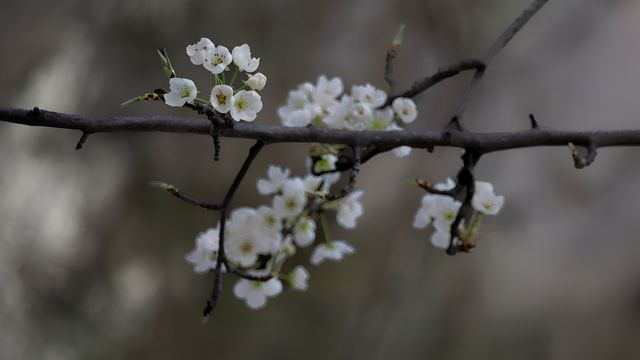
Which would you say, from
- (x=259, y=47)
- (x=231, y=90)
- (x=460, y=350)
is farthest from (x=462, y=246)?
(x=259, y=47)

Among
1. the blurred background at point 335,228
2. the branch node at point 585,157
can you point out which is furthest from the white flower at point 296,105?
the blurred background at point 335,228

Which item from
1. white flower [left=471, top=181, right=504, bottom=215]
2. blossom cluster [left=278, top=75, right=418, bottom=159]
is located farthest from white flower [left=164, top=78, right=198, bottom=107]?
white flower [left=471, top=181, right=504, bottom=215]

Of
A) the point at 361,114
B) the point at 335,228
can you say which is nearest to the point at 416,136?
the point at 361,114

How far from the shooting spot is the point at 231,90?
42cm

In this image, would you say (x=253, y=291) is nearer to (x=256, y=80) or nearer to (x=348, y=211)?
(x=348, y=211)

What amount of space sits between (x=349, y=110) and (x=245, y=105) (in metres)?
0.16

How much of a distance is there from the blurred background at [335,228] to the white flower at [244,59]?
2.49 feet

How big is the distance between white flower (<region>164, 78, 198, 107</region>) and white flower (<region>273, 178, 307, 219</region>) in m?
0.18

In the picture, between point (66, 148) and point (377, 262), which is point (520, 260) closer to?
point (377, 262)

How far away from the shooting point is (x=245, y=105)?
44 cm

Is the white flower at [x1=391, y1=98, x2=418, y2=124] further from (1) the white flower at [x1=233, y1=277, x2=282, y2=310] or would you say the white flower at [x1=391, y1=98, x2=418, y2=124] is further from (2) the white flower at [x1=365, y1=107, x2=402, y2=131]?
(1) the white flower at [x1=233, y1=277, x2=282, y2=310]

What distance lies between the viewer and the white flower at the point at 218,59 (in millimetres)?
434

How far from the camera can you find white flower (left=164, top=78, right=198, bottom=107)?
426 millimetres

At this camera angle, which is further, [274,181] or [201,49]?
[274,181]
